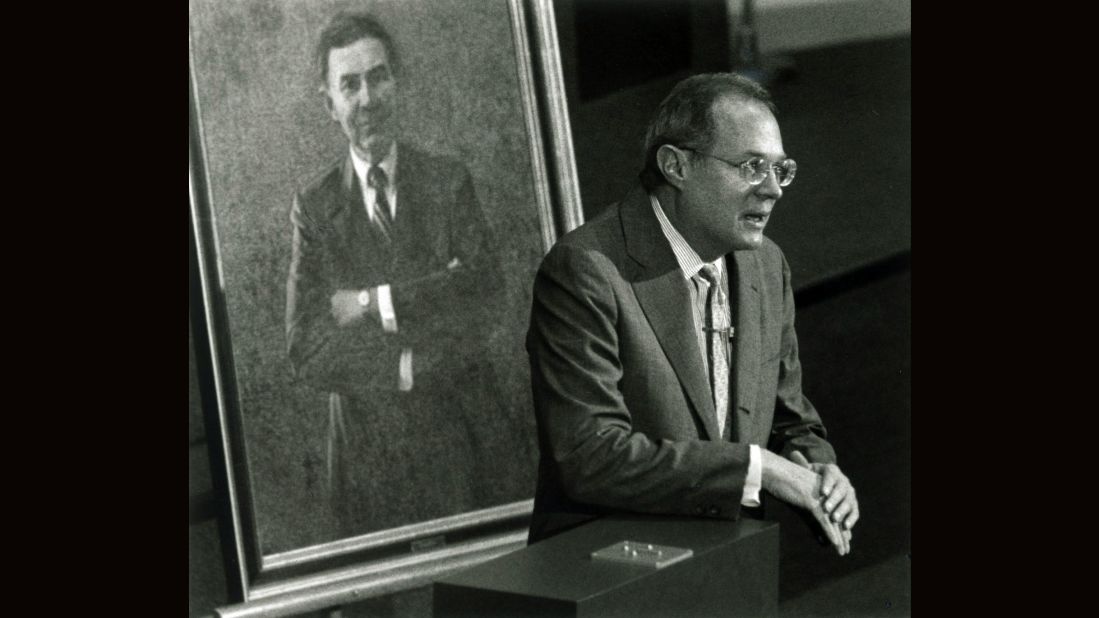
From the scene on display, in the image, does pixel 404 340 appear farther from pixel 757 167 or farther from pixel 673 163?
pixel 757 167

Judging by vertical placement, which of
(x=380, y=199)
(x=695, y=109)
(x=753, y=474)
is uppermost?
(x=695, y=109)

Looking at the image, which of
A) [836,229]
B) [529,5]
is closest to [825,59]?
[836,229]

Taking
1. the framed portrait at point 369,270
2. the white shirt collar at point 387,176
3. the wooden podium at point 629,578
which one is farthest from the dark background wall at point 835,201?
the wooden podium at point 629,578

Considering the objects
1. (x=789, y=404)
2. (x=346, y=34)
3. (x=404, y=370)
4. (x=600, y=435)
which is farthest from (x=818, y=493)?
(x=346, y=34)

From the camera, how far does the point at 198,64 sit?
4.32 m

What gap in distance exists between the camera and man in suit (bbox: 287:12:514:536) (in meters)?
4.56

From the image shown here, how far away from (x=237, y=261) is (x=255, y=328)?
0.21m

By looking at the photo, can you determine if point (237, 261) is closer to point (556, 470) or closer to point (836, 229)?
point (556, 470)

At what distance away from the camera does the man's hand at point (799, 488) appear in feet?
13.2

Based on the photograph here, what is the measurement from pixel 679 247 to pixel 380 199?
40.1 inches

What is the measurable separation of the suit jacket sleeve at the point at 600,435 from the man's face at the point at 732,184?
392 mm

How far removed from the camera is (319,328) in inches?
179

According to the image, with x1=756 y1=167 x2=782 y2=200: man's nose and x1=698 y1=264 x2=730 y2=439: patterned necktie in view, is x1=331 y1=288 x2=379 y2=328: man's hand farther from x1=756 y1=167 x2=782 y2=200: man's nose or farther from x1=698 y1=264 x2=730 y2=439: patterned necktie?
x1=756 y1=167 x2=782 y2=200: man's nose

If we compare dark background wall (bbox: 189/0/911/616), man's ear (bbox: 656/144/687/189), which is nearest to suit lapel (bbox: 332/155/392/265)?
dark background wall (bbox: 189/0/911/616)
